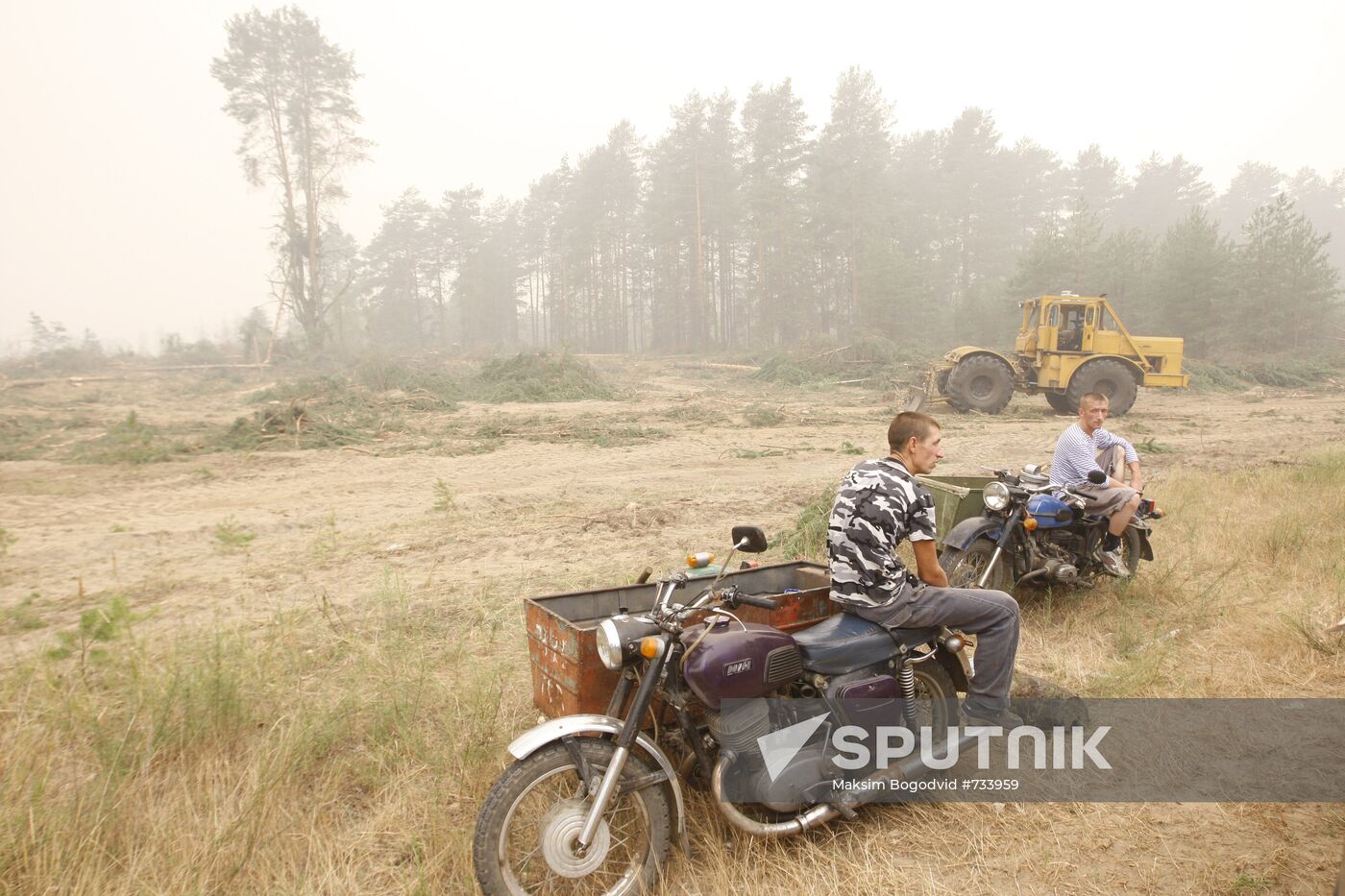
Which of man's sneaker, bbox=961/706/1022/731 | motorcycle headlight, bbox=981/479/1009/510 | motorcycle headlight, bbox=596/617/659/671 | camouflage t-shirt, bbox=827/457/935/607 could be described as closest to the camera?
motorcycle headlight, bbox=596/617/659/671

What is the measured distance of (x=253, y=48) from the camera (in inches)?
1198

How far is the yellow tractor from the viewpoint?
53.1ft

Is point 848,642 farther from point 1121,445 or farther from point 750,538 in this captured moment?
point 1121,445

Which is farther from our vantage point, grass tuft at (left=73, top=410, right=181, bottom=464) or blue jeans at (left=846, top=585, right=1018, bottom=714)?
grass tuft at (left=73, top=410, right=181, bottom=464)

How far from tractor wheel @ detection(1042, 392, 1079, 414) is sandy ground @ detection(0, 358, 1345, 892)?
1.98 feet

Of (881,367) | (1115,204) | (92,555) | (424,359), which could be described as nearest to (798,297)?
(881,367)

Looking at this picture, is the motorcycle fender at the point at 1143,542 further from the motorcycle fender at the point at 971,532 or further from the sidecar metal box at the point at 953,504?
the motorcycle fender at the point at 971,532

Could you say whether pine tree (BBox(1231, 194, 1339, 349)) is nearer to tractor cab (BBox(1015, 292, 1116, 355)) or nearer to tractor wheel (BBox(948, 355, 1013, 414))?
tractor cab (BBox(1015, 292, 1116, 355))

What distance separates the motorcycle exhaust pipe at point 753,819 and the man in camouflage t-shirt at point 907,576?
809 millimetres

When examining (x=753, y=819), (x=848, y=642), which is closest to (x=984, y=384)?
(x=848, y=642)

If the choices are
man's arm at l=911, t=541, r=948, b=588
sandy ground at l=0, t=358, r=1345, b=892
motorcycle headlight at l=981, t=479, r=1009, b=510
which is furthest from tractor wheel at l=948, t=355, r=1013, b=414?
man's arm at l=911, t=541, r=948, b=588

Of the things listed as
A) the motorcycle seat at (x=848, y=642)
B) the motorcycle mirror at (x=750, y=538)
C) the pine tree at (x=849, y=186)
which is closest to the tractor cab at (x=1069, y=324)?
the motorcycle seat at (x=848, y=642)

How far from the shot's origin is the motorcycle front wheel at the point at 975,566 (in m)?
5.02

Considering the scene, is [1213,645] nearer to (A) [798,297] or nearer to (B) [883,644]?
(B) [883,644]
